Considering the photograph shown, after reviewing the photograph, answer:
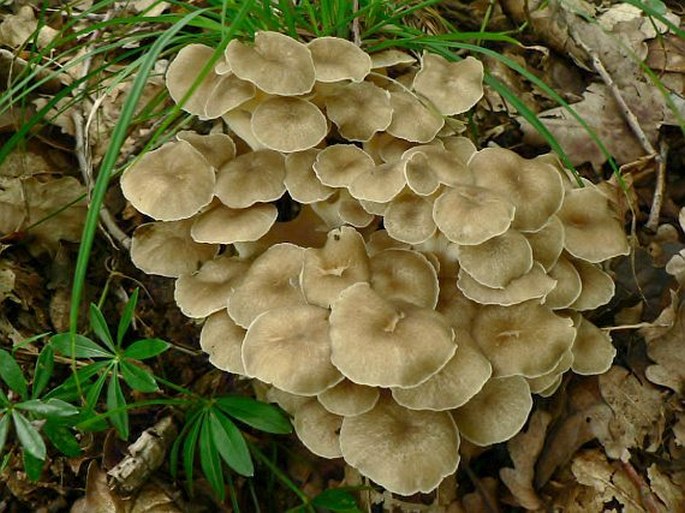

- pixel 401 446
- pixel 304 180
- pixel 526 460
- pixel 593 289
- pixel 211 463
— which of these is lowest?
pixel 526 460

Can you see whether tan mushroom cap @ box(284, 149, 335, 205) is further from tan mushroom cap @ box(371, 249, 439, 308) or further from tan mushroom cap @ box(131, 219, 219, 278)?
tan mushroom cap @ box(131, 219, 219, 278)

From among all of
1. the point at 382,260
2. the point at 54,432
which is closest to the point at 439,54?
the point at 382,260

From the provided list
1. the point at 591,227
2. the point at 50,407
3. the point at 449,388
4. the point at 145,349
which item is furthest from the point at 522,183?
the point at 50,407

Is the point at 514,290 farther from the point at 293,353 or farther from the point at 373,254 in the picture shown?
the point at 293,353

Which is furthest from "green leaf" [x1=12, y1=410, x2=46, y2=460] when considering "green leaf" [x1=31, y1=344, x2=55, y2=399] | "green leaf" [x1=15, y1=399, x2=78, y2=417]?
"green leaf" [x1=31, y1=344, x2=55, y2=399]

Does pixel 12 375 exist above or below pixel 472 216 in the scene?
below

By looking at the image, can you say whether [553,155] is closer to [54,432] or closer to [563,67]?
[563,67]

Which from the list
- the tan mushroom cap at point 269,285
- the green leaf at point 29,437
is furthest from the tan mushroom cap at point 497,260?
the green leaf at point 29,437
